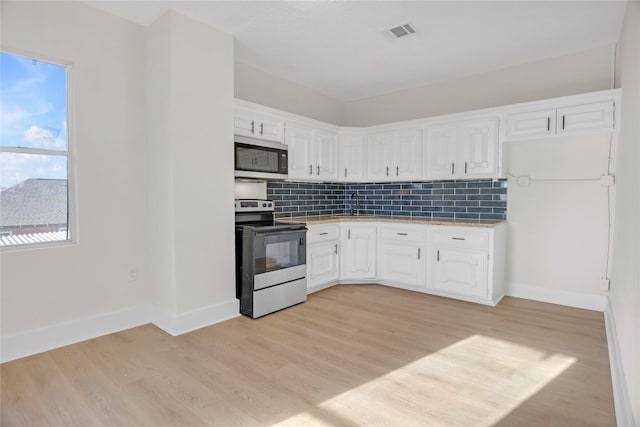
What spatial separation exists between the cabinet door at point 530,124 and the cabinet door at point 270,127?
245 centimetres

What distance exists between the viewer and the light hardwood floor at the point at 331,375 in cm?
181

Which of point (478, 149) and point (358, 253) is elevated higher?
point (478, 149)

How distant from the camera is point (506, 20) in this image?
9.68 ft

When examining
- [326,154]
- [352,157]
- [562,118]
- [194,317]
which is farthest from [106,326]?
[562,118]

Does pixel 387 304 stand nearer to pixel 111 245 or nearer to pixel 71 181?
pixel 111 245

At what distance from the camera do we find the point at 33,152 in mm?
2559

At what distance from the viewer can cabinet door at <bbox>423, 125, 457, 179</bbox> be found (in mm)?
4016

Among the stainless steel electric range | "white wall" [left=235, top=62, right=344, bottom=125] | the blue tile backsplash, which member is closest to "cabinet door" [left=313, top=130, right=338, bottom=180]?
the blue tile backsplash

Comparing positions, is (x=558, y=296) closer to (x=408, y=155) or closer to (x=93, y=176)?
(x=408, y=155)

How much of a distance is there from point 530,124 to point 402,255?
6.37ft

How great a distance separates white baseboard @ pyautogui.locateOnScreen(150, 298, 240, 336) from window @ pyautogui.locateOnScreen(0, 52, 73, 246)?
1009mm

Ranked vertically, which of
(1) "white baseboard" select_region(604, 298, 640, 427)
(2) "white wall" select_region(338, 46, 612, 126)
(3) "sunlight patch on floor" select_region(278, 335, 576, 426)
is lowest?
(3) "sunlight patch on floor" select_region(278, 335, 576, 426)

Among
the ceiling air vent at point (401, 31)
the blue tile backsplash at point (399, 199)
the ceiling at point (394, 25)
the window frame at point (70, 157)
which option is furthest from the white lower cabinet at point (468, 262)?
the window frame at point (70, 157)

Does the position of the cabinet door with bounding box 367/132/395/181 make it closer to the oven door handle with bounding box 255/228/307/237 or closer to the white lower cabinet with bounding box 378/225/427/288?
the white lower cabinet with bounding box 378/225/427/288
